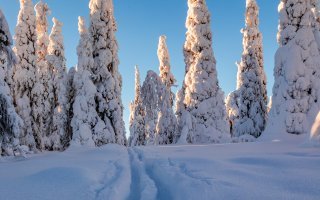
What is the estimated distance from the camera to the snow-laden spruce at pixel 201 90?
24.0 meters

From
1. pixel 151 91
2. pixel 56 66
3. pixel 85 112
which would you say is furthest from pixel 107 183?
pixel 56 66

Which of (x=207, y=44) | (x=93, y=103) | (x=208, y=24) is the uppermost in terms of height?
(x=208, y=24)

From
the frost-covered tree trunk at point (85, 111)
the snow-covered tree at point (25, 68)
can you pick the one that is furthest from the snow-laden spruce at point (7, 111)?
the snow-covered tree at point (25, 68)

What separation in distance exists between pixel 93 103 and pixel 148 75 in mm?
5049

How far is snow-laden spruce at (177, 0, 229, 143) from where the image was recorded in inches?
945

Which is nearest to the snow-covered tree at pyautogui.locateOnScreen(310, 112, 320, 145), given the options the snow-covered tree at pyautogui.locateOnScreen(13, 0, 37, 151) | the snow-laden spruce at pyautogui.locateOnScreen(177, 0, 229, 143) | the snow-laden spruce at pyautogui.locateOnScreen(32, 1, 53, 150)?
the snow-laden spruce at pyautogui.locateOnScreen(177, 0, 229, 143)

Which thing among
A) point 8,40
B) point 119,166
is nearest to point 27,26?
point 8,40

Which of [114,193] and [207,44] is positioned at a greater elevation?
[207,44]

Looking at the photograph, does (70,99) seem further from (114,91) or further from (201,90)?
(201,90)

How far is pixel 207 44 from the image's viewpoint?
24.8 meters

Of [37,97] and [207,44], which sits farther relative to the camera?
[37,97]

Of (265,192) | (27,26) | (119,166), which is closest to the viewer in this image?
(265,192)

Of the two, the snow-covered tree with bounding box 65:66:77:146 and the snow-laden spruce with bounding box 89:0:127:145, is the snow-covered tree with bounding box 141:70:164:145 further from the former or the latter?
the snow-covered tree with bounding box 65:66:77:146

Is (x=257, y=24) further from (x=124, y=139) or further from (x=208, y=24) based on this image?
(x=124, y=139)
